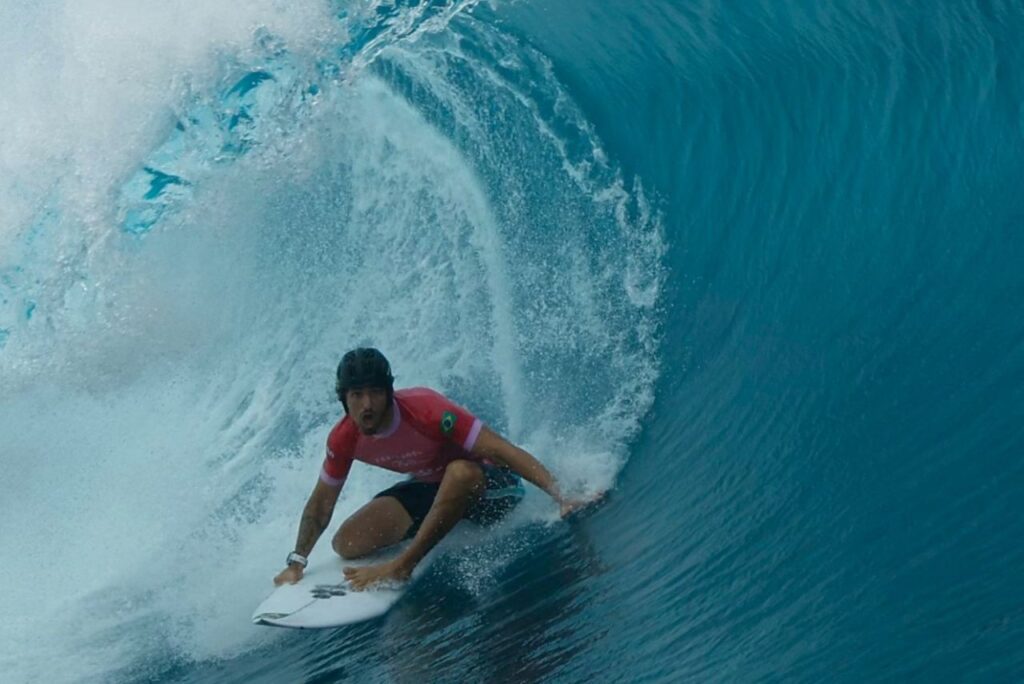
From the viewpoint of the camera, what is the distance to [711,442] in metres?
5.82

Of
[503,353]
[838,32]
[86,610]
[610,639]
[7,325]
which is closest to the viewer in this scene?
[610,639]

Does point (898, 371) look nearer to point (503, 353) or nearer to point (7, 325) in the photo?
point (503, 353)

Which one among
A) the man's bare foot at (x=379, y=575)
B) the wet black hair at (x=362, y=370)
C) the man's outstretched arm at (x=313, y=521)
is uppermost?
the wet black hair at (x=362, y=370)

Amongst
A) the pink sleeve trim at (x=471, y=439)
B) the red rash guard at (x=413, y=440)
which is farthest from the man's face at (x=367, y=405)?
the pink sleeve trim at (x=471, y=439)

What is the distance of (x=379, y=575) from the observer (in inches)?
224

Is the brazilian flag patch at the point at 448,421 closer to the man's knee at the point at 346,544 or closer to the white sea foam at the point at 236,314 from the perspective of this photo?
the white sea foam at the point at 236,314

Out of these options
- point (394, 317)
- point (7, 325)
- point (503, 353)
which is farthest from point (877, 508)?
point (7, 325)

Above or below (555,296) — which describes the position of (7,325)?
above

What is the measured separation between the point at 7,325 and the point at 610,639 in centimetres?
654

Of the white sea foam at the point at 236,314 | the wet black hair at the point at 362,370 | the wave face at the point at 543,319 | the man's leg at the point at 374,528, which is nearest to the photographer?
the wave face at the point at 543,319

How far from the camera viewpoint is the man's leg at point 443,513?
5555 mm

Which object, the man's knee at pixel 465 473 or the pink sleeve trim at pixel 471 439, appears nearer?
the man's knee at pixel 465 473

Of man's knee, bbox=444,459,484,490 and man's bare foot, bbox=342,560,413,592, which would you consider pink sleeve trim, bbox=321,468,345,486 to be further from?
man's knee, bbox=444,459,484,490

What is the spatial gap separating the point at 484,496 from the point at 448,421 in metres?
0.37
